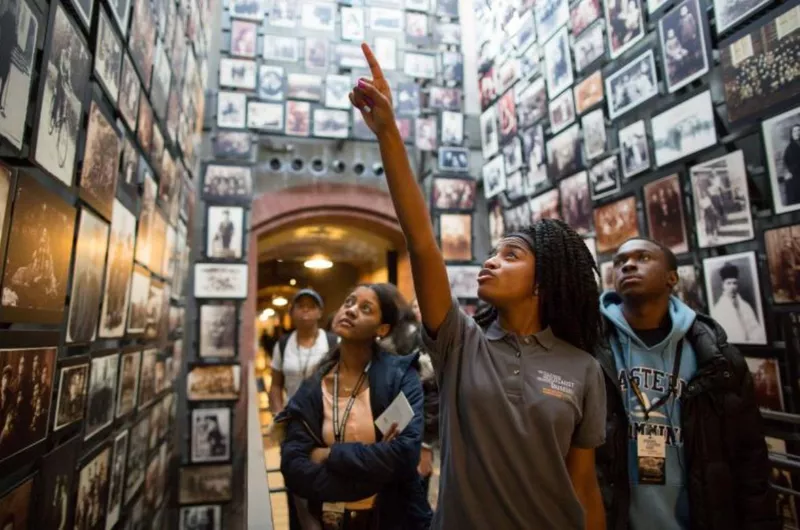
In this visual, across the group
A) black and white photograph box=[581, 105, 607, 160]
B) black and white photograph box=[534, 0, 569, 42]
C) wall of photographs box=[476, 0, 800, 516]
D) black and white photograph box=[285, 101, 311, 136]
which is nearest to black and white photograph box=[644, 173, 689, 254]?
wall of photographs box=[476, 0, 800, 516]

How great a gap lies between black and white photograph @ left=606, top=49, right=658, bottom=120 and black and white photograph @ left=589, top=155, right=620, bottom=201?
423 millimetres

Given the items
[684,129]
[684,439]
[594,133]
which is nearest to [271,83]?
[594,133]

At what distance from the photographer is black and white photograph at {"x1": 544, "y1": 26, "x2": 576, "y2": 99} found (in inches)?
204

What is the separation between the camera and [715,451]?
6.41 ft

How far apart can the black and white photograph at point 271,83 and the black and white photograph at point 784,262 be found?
19.9ft

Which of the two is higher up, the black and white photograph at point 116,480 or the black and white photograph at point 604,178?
the black and white photograph at point 604,178

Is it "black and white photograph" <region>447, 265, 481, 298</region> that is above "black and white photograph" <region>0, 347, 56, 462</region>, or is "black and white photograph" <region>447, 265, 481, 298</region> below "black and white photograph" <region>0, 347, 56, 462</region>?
above

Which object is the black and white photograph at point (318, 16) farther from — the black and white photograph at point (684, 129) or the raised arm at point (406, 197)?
the raised arm at point (406, 197)

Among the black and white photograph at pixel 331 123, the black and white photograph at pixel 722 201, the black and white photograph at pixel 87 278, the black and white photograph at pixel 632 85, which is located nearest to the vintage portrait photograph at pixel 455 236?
the black and white photograph at pixel 331 123

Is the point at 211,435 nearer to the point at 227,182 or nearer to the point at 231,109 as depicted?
the point at 227,182

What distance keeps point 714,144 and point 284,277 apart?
490 inches

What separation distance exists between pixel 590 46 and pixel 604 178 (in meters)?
1.40

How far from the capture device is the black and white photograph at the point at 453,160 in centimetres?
736

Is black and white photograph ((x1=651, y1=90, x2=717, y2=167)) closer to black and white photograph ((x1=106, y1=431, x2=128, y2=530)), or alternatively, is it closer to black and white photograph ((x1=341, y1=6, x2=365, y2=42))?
black and white photograph ((x1=106, y1=431, x2=128, y2=530))
